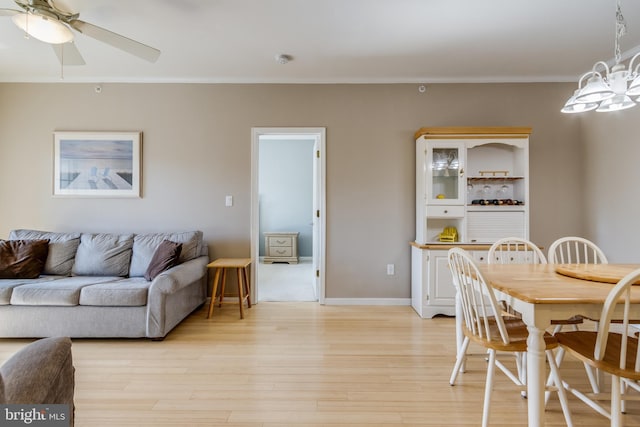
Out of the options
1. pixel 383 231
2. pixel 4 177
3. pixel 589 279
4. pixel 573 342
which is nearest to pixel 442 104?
pixel 383 231

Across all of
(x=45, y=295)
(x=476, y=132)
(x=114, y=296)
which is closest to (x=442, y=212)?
(x=476, y=132)

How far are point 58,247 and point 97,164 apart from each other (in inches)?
39.2

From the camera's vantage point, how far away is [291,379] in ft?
6.72

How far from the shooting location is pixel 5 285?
8.62 feet

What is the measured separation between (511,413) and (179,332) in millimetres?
2526

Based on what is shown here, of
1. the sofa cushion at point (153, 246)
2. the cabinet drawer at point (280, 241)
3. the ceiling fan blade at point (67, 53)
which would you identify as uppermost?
the ceiling fan blade at point (67, 53)

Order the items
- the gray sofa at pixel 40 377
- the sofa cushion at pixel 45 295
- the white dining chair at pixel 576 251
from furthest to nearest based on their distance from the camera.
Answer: the sofa cushion at pixel 45 295
the white dining chair at pixel 576 251
the gray sofa at pixel 40 377

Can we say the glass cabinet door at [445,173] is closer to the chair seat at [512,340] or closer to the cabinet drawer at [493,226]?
the cabinet drawer at [493,226]

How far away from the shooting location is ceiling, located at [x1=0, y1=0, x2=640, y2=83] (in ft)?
7.64

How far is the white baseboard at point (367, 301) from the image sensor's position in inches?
142

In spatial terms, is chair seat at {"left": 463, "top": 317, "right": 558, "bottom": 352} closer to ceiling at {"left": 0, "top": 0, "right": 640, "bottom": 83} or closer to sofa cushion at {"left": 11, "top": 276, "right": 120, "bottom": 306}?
ceiling at {"left": 0, "top": 0, "right": 640, "bottom": 83}

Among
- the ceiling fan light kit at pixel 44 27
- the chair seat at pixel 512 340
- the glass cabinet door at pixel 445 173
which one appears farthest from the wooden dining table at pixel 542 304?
the ceiling fan light kit at pixel 44 27

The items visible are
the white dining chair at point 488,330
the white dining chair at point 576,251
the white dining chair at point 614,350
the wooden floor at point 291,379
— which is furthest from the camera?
the white dining chair at point 576,251

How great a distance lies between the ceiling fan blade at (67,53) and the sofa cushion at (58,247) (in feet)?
5.77
